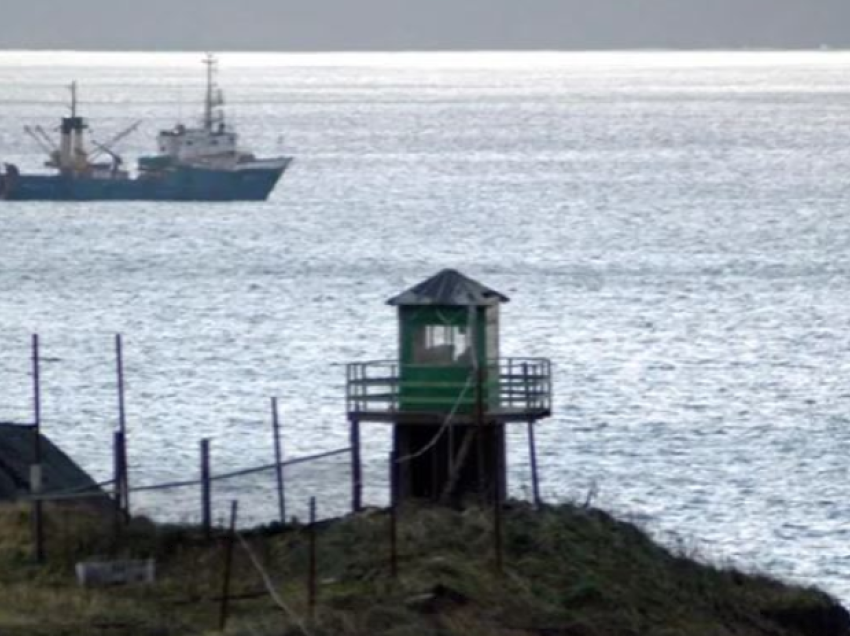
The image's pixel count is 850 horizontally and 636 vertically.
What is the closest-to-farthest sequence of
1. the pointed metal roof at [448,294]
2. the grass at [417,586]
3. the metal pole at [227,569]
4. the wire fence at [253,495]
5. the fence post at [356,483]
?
the metal pole at [227,569], the grass at [417,586], the wire fence at [253,495], the fence post at [356,483], the pointed metal roof at [448,294]

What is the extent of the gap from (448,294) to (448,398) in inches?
53.4

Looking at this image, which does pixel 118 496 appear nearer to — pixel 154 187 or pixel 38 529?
pixel 38 529

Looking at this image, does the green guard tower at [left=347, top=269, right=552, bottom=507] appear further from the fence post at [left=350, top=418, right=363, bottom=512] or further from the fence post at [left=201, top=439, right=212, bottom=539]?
the fence post at [left=201, top=439, right=212, bottom=539]

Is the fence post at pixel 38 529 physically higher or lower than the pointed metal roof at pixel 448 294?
lower

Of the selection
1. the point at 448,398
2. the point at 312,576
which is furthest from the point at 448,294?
the point at 312,576

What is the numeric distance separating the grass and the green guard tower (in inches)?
54.4

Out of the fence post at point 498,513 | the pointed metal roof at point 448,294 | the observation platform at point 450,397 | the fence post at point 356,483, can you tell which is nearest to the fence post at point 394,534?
the fence post at point 356,483

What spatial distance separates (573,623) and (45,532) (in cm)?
556

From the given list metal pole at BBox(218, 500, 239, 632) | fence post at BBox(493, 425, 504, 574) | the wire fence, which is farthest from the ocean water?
metal pole at BBox(218, 500, 239, 632)

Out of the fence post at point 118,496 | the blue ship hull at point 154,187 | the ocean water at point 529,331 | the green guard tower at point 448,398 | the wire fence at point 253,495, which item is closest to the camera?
the fence post at point 118,496

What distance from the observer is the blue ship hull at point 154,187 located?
13475 centimetres

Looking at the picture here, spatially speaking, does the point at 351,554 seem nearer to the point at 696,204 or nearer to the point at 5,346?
the point at 5,346

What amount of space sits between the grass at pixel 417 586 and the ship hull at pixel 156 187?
10286 cm

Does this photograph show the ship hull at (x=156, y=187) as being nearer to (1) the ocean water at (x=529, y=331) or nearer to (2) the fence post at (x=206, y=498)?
(1) the ocean water at (x=529, y=331)
